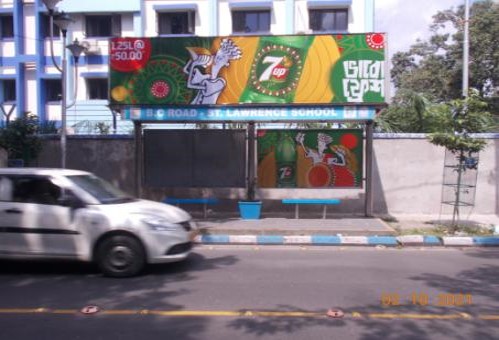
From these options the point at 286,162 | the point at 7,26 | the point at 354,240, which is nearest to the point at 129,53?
the point at 286,162

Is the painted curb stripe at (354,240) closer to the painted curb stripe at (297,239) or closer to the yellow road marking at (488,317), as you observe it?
the painted curb stripe at (297,239)

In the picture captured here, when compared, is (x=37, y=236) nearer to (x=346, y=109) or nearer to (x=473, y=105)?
(x=346, y=109)

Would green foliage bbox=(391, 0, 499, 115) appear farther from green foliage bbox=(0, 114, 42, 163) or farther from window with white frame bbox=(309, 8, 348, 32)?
green foliage bbox=(0, 114, 42, 163)

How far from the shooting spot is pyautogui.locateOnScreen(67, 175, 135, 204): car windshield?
8.13m

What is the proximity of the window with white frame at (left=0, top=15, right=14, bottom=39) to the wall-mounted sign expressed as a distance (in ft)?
64.5

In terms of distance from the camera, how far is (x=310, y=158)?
1414 centimetres

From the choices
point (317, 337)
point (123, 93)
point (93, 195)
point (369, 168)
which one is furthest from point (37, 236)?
point (369, 168)

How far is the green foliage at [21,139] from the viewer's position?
13.6 m

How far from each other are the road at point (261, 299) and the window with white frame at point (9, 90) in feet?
76.5

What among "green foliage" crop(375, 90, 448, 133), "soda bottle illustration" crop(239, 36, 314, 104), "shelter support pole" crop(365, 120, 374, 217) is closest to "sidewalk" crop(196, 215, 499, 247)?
"shelter support pole" crop(365, 120, 374, 217)

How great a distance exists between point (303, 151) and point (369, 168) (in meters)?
1.80

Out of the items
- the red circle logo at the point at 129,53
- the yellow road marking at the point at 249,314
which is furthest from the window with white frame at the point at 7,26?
the yellow road marking at the point at 249,314

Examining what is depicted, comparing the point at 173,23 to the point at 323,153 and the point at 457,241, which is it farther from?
the point at 457,241

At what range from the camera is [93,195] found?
8070 millimetres
